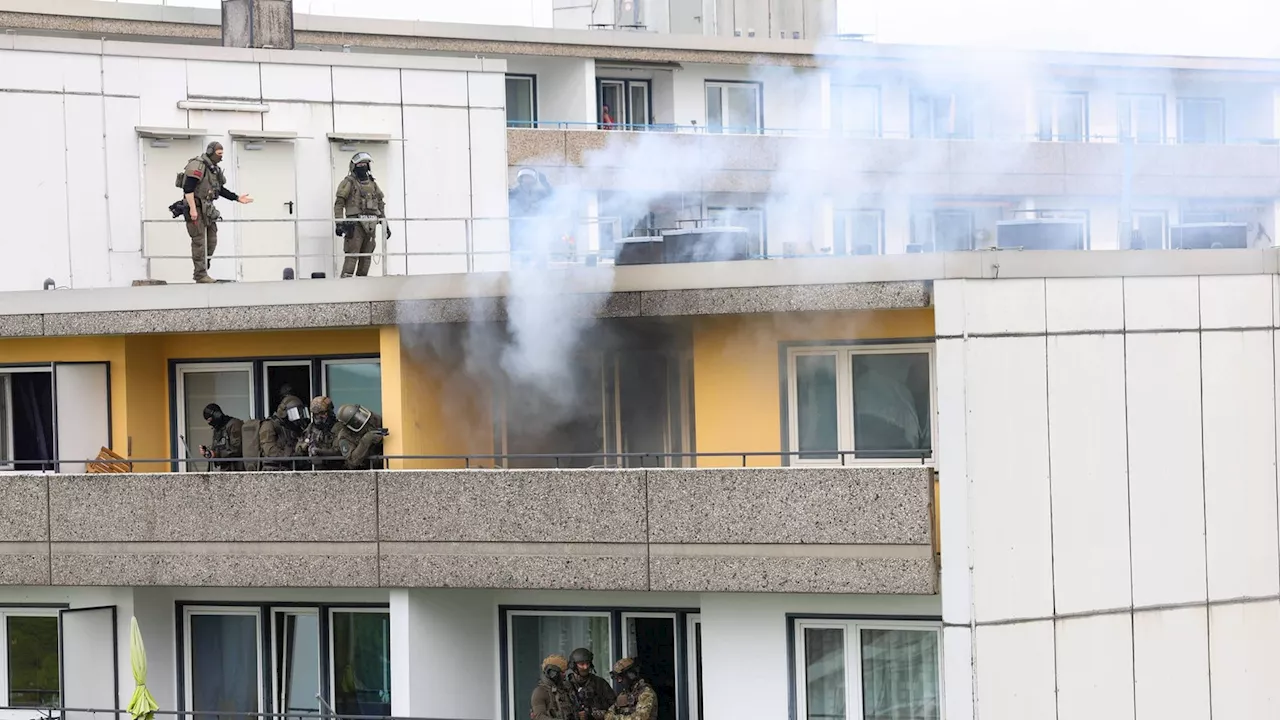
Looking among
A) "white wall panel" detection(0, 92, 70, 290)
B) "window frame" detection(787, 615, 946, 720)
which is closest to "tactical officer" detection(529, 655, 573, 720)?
"window frame" detection(787, 615, 946, 720)

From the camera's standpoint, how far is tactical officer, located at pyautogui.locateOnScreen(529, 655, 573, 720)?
1925cm

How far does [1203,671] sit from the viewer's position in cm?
1766

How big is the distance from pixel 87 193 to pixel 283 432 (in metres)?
5.10

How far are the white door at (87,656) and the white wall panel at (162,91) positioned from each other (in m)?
6.32

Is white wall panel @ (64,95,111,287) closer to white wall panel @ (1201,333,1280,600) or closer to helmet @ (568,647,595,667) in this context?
helmet @ (568,647,595,667)

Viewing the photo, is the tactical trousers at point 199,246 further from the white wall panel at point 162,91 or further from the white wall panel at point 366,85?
the white wall panel at point 366,85

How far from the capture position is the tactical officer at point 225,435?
2078cm

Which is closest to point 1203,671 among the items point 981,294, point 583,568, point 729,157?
point 981,294

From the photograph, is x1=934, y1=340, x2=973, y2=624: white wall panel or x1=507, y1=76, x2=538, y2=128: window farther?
x1=507, y1=76, x2=538, y2=128: window

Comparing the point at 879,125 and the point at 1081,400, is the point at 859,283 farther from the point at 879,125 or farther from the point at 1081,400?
the point at 879,125

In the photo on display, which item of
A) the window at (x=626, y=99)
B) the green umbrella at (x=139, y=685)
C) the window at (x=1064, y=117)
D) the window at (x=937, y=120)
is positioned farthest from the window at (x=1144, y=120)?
the green umbrella at (x=139, y=685)

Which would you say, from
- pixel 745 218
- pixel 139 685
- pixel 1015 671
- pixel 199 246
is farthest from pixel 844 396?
pixel 745 218

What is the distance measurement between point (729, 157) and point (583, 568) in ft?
57.5

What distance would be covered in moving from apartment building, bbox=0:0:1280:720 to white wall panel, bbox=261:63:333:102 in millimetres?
40
